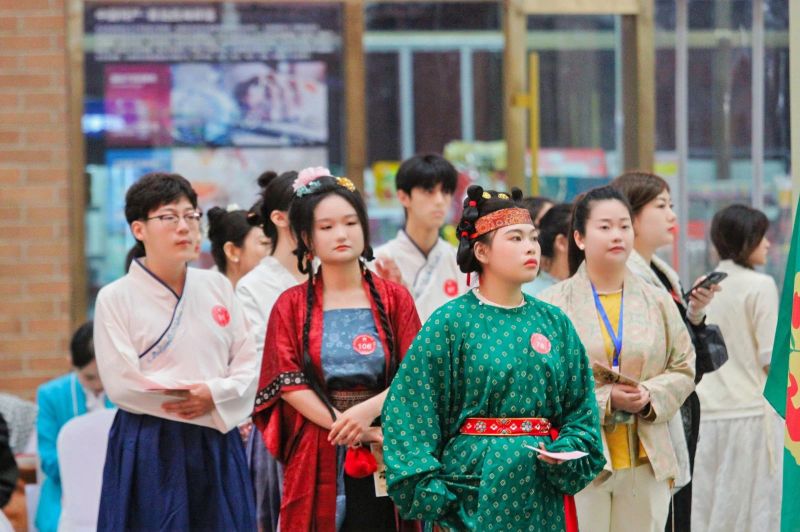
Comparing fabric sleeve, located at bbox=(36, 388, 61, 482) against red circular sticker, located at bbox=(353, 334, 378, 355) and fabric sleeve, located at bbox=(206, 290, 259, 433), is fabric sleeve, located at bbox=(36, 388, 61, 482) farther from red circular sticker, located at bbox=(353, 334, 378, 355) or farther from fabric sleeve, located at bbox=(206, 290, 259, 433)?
red circular sticker, located at bbox=(353, 334, 378, 355)

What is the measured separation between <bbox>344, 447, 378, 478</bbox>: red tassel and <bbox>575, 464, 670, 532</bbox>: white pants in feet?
2.90

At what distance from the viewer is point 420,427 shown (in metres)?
4.62

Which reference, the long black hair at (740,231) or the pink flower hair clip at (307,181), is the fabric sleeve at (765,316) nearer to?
the long black hair at (740,231)

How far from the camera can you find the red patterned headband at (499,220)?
4.82m

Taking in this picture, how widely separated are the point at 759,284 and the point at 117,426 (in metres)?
3.28

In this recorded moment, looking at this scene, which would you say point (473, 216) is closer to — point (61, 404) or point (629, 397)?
point (629, 397)

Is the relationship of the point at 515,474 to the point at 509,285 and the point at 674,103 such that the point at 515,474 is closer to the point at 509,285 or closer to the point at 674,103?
the point at 509,285

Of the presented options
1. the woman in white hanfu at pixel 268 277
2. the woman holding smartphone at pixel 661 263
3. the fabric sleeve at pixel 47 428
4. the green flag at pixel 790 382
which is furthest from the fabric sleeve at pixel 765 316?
the fabric sleeve at pixel 47 428

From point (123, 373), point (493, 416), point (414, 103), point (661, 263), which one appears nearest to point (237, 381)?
point (123, 373)

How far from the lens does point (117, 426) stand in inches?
222

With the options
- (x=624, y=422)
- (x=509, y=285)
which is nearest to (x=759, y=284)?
(x=624, y=422)

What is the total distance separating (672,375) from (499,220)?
3.69 ft

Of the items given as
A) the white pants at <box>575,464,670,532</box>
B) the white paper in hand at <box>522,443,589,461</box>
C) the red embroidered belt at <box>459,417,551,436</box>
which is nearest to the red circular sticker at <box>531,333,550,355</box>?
the red embroidered belt at <box>459,417,551,436</box>

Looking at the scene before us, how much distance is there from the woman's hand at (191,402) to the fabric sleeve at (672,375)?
1590 millimetres
